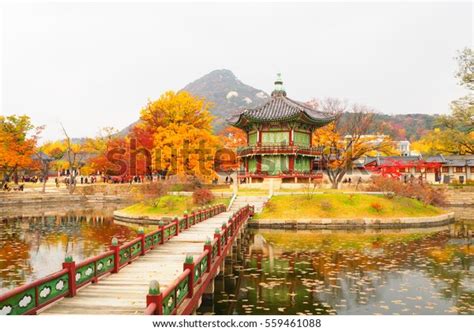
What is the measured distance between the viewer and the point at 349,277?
16.8 m

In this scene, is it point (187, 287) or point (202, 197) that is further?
point (202, 197)

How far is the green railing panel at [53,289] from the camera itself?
865 centimetres

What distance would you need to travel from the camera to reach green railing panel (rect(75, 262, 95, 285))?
10130 mm

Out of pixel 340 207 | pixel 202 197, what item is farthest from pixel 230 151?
pixel 340 207

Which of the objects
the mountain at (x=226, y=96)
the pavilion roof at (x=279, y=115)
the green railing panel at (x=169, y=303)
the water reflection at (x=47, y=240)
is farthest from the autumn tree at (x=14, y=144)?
the mountain at (x=226, y=96)

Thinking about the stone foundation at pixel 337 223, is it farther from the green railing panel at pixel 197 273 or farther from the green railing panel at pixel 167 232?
the green railing panel at pixel 197 273

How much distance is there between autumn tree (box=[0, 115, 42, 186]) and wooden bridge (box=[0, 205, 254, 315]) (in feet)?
155

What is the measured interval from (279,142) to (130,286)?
38.3 meters

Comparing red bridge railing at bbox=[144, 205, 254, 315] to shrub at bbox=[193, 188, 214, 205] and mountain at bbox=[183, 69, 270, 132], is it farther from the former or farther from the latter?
mountain at bbox=[183, 69, 270, 132]

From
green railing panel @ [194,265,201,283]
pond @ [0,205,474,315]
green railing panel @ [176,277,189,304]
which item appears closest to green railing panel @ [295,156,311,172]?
pond @ [0,205,474,315]

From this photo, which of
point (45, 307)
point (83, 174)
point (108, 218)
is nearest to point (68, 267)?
point (45, 307)

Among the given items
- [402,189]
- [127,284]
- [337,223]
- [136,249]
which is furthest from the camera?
[402,189]

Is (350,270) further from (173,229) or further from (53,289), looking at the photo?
(53,289)

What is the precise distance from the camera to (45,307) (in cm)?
887
